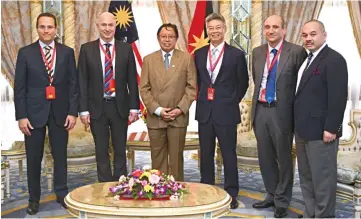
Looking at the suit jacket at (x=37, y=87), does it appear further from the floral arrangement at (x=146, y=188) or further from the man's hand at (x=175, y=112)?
the floral arrangement at (x=146, y=188)

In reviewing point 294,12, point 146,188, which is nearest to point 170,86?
point 146,188

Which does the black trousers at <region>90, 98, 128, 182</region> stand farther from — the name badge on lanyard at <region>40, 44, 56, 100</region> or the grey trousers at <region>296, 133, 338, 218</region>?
the grey trousers at <region>296, 133, 338, 218</region>

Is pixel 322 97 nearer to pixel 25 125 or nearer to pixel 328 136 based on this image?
pixel 328 136

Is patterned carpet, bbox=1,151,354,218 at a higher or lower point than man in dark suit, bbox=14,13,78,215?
lower

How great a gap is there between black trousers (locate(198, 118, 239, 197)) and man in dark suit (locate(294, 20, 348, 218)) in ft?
2.16

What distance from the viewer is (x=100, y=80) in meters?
4.11

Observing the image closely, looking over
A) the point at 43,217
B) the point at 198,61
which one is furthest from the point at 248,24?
the point at 43,217

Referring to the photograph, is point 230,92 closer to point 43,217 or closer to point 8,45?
point 43,217

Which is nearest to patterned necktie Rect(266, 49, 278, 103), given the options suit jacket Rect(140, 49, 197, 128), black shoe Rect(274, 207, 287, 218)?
suit jacket Rect(140, 49, 197, 128)

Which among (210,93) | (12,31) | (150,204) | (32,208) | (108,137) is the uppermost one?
(12,31)

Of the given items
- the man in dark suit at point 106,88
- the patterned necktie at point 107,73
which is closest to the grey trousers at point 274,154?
the man in dark suit at point 106,88

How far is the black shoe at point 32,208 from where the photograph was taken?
4.06m

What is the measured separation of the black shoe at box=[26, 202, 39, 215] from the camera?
4059 mm

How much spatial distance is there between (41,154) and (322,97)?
7.27ft
